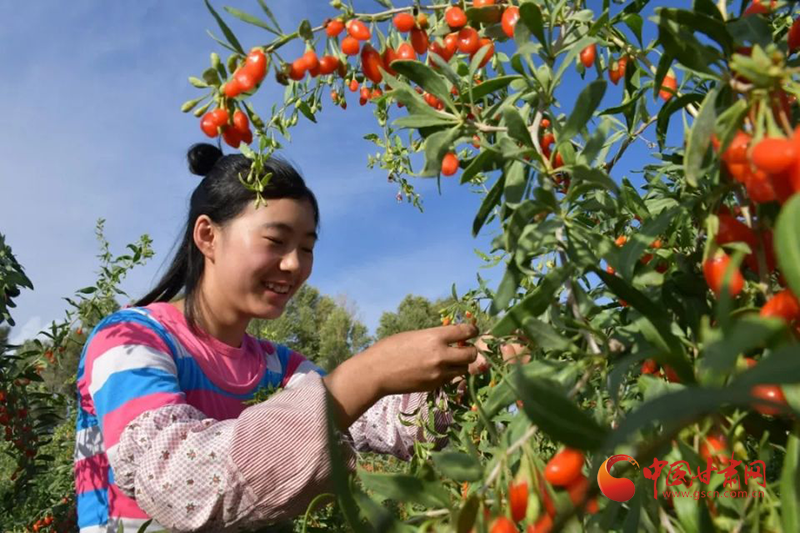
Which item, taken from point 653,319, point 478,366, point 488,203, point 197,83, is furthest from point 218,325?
point 653,319

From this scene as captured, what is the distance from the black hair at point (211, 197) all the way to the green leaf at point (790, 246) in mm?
1876

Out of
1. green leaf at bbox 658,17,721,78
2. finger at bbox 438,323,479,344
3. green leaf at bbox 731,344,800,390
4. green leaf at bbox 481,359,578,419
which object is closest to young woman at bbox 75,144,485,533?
finger at bbox 438,323,479,344

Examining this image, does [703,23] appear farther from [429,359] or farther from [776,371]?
[429,359]

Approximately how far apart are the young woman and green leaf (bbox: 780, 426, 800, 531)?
86 centimetres

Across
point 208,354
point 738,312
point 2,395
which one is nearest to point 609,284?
point 738,312

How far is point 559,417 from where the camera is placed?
13.3 inches

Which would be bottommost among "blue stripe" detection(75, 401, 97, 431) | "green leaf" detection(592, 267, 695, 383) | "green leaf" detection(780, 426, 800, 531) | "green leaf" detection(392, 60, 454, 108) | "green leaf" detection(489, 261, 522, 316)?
"green leaf" detection(780, 426, 800, 531)

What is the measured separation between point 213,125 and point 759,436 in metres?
0.74

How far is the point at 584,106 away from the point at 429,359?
74cm

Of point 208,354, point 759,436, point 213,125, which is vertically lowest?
point 759,436

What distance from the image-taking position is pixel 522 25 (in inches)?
26.7

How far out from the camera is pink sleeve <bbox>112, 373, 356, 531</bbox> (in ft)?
4.38

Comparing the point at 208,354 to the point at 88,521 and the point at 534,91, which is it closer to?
the point at 88,521

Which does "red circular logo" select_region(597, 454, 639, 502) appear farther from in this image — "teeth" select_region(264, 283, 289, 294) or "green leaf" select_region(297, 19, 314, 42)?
"teeth" select_region(264, 283, 289, 294)
